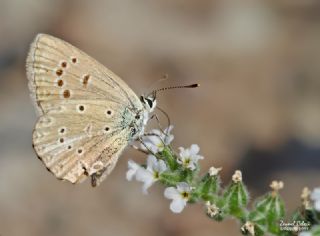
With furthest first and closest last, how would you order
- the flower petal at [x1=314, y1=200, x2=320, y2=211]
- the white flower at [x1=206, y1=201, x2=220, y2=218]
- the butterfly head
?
the butterfly head
the white flower at [x1=206, y1=201, x2=220, y2=218]
the flower petal at [x1=314, y1=200, x2=320, y2=211]

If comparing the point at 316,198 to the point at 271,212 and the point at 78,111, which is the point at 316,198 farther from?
the point at 78,111

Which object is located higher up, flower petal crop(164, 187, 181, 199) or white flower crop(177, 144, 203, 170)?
white flower crop(177, 144, 203, 170)

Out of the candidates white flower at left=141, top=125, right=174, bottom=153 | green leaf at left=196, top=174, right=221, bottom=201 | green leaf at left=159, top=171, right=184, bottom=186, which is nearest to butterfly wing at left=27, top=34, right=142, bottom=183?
white flower at left=141, top=125, right=174, bottom=153

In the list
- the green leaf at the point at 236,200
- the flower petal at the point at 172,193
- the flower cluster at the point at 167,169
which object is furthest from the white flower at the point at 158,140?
the green leaf at the point at 236,200

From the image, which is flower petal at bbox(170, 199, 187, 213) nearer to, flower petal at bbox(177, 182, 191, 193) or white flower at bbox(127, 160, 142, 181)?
flower petal at bbox(177, 182, 191, 193)

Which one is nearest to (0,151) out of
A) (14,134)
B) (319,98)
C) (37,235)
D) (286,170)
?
(14,134)

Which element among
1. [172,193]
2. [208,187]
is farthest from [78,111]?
[208,187]

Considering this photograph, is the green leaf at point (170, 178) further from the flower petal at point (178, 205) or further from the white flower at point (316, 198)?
the white flower at point (316, 198)
